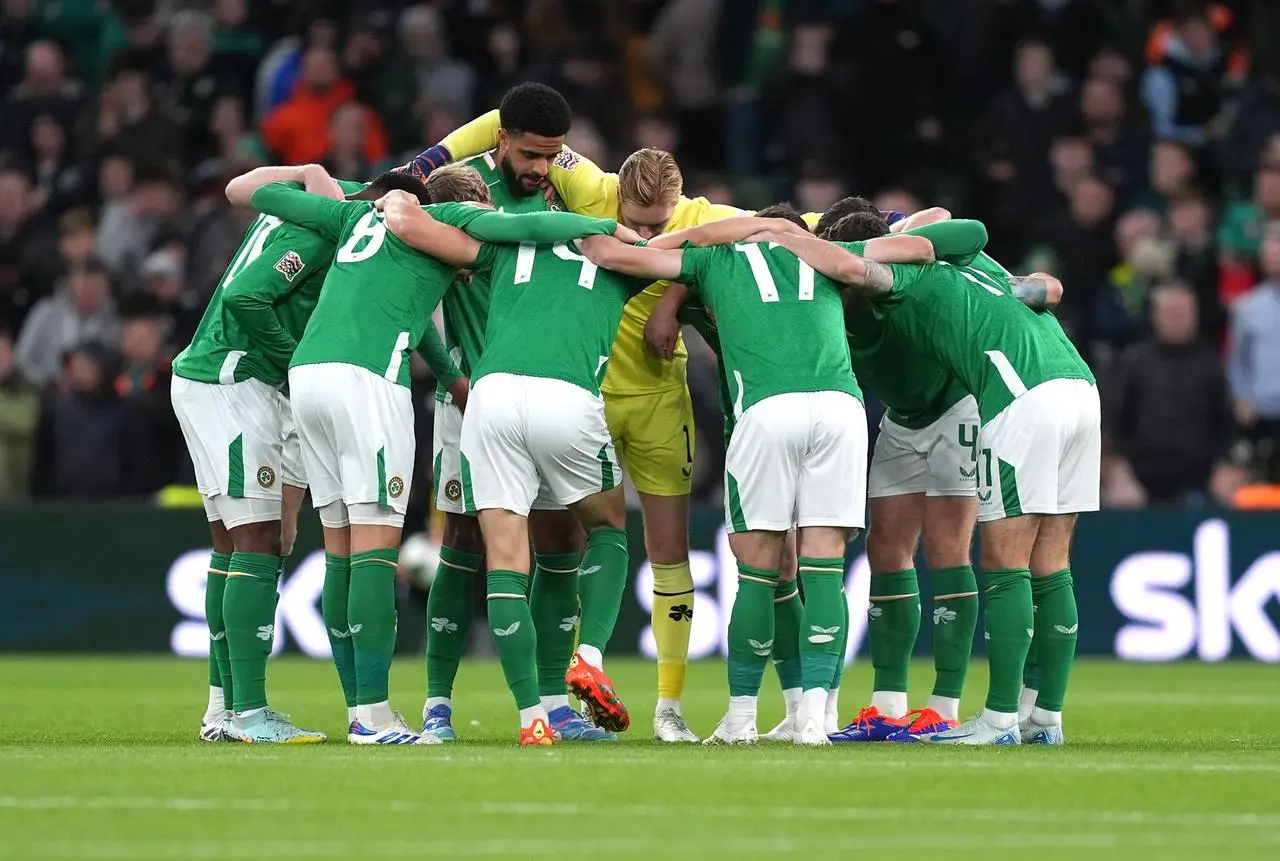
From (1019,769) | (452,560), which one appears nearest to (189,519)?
(452,560)

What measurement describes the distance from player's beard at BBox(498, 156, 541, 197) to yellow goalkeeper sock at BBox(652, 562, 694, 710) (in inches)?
73.6

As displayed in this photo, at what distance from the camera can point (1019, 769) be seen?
8.41 meters

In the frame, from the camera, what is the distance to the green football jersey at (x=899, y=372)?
34.1 ft

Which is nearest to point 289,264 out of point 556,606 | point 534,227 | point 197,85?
point 534,227

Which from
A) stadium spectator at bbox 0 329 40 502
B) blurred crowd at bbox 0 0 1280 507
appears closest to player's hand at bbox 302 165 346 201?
blurred crowd at bbox 0 0 1280 507

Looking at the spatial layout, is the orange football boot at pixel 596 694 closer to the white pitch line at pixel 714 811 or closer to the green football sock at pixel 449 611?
the green football sock at pixel 449 611

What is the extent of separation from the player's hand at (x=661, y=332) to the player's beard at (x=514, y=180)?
35.0 inches

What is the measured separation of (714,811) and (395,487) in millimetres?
2910

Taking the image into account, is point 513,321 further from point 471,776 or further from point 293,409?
point 471,776

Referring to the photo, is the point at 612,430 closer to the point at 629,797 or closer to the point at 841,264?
the point at 841,264

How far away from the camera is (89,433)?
17781 millimetres

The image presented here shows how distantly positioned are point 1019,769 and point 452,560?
299 centimetres

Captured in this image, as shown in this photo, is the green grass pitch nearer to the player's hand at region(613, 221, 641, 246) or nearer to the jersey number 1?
the jersey number 1

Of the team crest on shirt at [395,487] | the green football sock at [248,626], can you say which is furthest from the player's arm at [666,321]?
the green football sock at [248,626]
